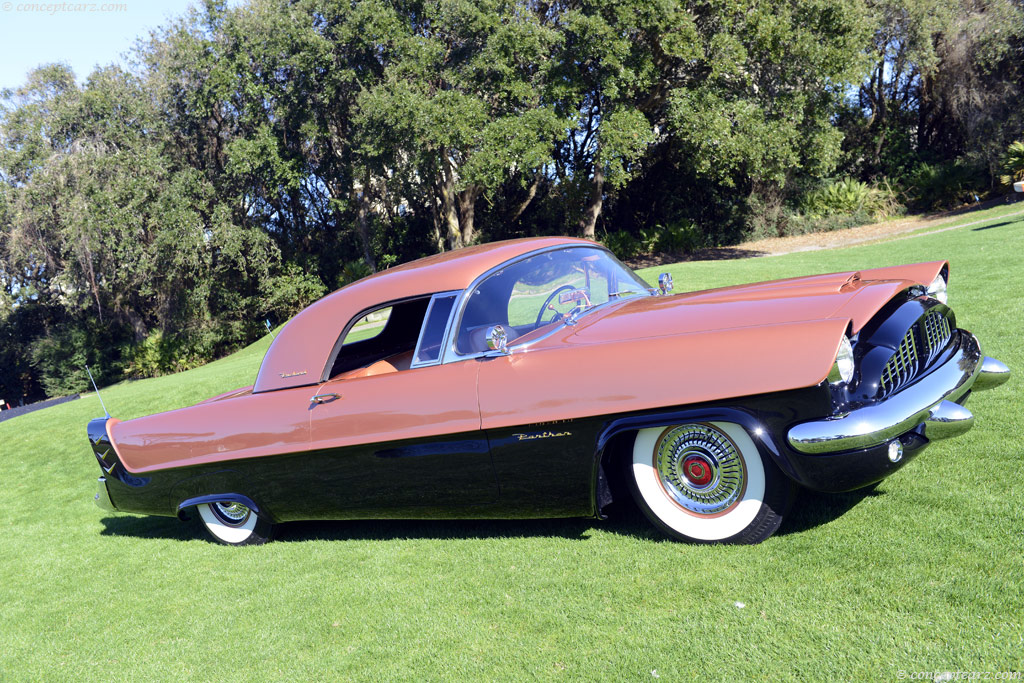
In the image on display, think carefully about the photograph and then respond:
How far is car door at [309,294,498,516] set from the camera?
3.87 metres

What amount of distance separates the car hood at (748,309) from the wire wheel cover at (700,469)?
19.5 inches

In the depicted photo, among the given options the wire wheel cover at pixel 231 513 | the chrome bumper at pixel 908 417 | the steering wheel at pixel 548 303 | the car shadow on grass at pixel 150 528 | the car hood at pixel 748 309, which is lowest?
the car shadow on grass at pixel 150 528

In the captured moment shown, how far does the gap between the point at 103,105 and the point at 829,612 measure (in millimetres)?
28187

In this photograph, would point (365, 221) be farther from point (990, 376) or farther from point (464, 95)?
point (990, 376)

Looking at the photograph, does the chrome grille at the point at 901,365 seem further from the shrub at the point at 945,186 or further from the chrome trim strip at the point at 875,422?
the shrub at the point at 945,186

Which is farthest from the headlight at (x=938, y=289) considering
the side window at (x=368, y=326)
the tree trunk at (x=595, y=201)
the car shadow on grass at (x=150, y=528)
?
the tree trunk at (x=595, y=201)

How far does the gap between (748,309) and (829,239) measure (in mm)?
22731

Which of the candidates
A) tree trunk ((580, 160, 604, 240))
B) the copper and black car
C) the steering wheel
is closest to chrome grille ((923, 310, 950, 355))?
the copper and black car

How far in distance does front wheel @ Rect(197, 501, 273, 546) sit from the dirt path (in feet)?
67.4

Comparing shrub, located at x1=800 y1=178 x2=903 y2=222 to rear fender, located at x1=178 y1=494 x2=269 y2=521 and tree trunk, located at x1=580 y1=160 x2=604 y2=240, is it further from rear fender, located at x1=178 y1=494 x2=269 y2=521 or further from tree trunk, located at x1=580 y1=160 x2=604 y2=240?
rear fender, located at x1=178 y1=494 x2=269 y2=521

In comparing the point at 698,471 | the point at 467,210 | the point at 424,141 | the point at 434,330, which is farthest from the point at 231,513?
the point at 467,210

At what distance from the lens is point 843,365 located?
311cm

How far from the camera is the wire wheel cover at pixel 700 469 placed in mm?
3424

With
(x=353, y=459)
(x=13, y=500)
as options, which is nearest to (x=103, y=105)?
(x=13, y=500)
